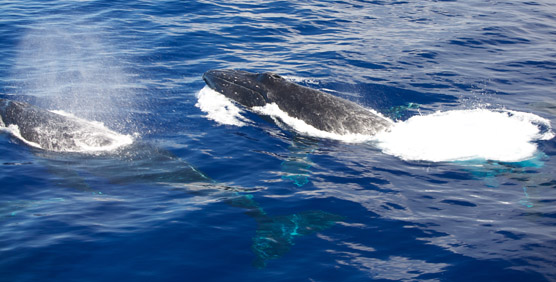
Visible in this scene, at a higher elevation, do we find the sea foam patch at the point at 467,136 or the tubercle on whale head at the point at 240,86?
the tubercle on whale head at the point at 240,86

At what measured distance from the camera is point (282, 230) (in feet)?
39.3

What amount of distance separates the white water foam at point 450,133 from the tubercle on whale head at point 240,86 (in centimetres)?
30

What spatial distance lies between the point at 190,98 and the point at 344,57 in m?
9.04

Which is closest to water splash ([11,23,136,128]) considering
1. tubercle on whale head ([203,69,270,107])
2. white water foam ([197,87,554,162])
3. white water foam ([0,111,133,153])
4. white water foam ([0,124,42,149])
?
white water foam ([0,111,133,153])

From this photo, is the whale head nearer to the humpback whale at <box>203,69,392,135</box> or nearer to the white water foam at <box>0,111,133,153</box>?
the humpback whale at <box>203,69,392,135</box>

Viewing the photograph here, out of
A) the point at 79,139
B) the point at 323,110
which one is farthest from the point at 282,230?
the point at 79,139

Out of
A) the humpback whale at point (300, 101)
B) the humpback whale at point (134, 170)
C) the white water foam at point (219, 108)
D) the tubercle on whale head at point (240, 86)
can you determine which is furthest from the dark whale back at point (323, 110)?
the humpback whale at point (134, 170)

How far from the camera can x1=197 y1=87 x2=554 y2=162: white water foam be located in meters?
16.3

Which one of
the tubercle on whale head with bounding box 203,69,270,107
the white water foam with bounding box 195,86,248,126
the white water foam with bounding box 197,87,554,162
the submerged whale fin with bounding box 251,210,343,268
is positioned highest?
the tubercle on whale head with bounding box 203,69,270,107

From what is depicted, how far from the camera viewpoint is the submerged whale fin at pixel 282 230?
36.2ft

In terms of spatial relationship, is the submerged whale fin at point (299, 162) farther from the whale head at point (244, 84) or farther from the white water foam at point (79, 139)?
the white water foam at point (79, 139)

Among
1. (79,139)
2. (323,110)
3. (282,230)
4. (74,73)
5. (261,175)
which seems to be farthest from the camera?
(74,73)

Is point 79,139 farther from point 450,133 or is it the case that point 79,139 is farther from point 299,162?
point 450,133

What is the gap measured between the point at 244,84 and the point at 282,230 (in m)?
9.55
